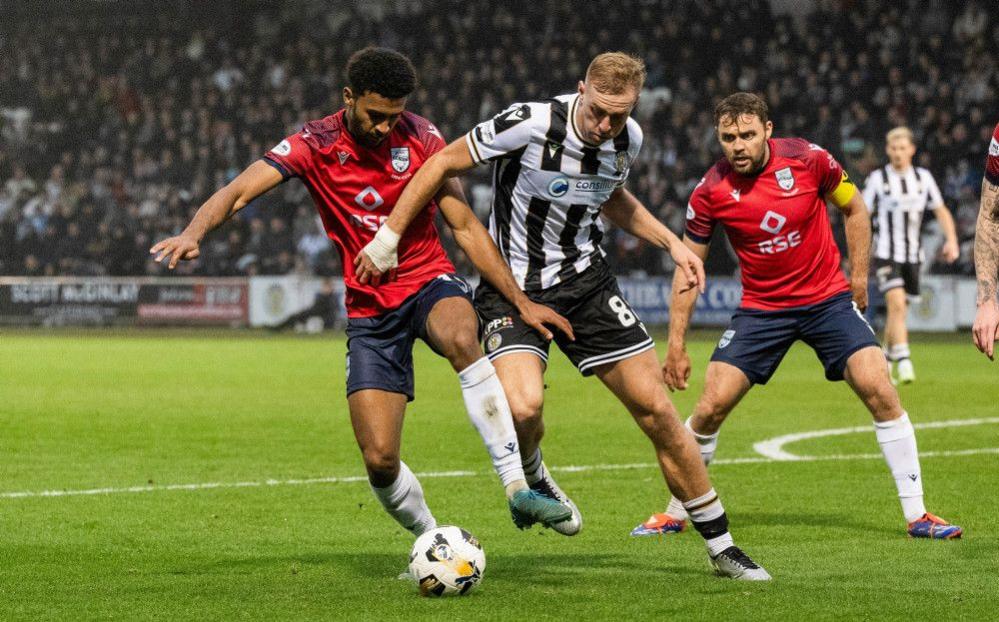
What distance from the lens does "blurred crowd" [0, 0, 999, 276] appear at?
2958 cm

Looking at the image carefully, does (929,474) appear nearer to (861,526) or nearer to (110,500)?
(861,526)

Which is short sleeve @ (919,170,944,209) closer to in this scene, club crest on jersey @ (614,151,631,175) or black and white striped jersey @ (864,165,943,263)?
black and white striped jersey @ (864,165,943,263)

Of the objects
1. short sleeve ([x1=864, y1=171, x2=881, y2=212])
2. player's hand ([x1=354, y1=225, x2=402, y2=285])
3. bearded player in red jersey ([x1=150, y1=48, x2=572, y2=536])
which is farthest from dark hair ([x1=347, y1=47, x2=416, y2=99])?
short sleeve ([x1=864, y1=171, x2=881, y2=212])

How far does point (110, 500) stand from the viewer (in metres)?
9.26

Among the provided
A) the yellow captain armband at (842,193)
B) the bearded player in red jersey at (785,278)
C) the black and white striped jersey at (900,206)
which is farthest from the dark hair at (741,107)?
the black and white striped jersey at (900,206)

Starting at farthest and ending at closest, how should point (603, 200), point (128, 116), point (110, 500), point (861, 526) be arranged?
point (128, 116) → point (110, 500) → point (861, 526) → point (603, 200)

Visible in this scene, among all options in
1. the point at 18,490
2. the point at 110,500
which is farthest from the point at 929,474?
the point at 18,490

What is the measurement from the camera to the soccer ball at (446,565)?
20.4 feet

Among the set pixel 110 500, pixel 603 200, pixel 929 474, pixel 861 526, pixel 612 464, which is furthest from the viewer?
pixel 612 464

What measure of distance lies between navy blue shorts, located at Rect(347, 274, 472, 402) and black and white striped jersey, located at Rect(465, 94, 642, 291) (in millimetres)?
468

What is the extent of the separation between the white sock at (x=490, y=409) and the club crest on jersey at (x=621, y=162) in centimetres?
114

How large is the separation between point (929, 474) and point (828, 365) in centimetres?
237

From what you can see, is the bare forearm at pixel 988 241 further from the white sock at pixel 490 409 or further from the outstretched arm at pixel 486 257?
the white sock at pixel 490 409

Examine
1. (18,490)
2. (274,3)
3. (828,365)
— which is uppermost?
(274,3)
